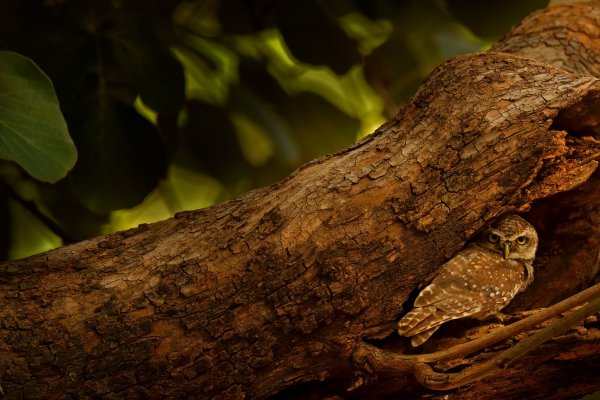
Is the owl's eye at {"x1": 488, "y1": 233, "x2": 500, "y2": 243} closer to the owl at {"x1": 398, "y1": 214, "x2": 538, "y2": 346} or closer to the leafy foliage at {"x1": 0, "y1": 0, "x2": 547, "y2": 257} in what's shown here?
the owl at {"x1": 398, "y1": 214, "x2": 538, "y2": 346}

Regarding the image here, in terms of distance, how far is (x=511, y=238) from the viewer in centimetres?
139

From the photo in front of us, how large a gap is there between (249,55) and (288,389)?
1.02 meters

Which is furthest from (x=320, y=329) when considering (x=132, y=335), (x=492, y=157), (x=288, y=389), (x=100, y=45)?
(x=100, y=45)

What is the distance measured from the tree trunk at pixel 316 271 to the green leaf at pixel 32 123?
0.60ft

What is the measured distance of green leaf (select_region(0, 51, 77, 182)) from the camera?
132cm

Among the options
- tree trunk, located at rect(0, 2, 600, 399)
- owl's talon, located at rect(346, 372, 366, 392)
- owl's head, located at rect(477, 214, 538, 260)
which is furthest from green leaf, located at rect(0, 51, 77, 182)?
owl's head, located at rect(477, 214, 538, 260)

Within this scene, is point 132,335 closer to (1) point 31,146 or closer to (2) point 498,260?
(1) point 31,146

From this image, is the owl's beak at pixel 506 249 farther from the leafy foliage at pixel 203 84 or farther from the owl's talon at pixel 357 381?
the leafy foliage at pixel 203 84

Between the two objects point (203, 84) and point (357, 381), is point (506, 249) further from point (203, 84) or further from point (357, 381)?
point (203, 84)

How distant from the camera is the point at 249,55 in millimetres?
2109

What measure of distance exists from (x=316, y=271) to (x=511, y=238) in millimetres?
345

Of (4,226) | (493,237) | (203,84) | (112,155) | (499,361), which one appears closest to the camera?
(499,361)

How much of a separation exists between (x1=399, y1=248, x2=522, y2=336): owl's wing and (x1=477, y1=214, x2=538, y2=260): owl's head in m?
0.02

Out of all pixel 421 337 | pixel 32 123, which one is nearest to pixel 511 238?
pixel 421 337
